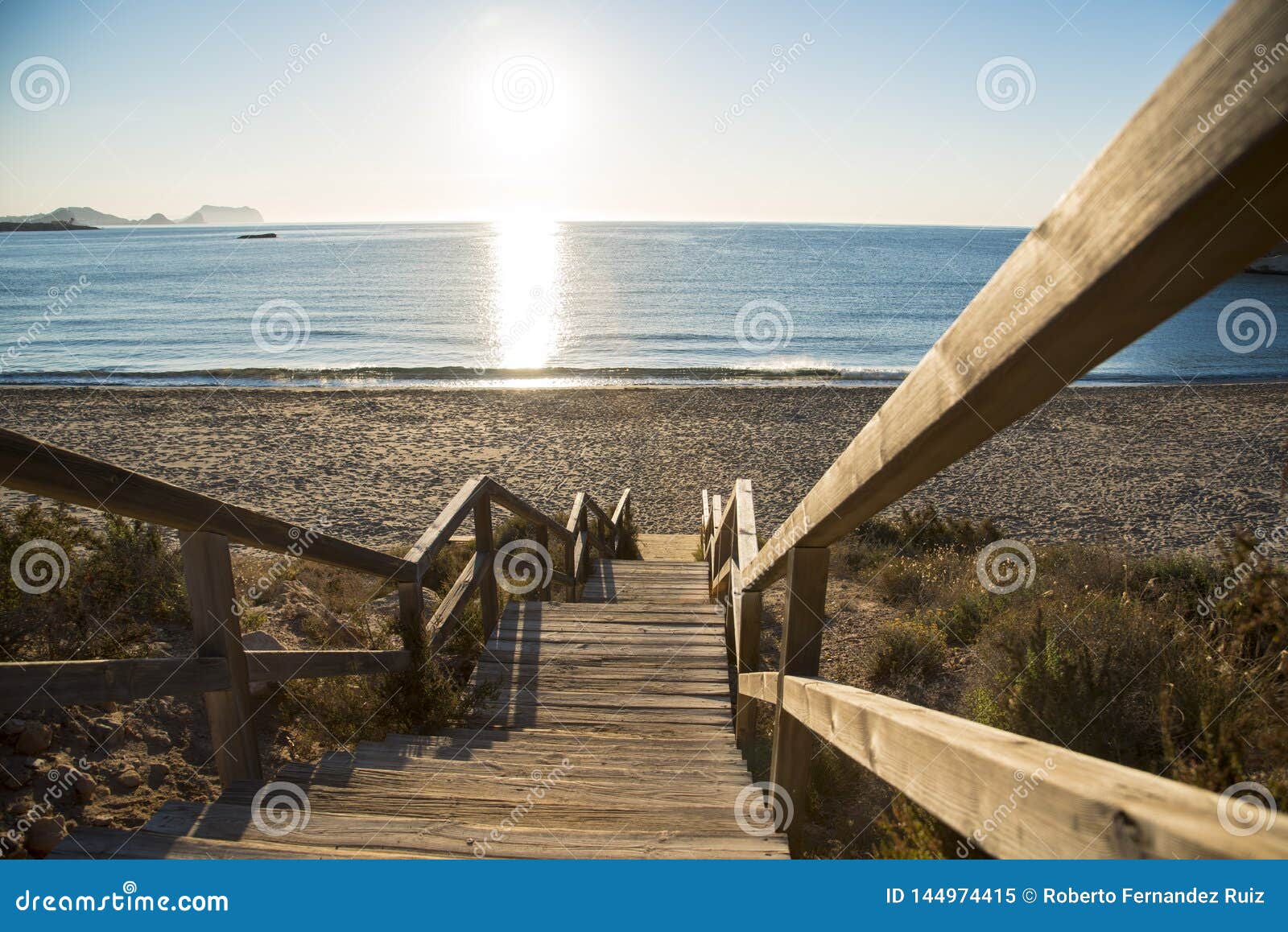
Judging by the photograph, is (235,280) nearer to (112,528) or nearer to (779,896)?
(112,528)

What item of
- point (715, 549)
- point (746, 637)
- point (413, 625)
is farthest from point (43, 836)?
point (715, 549)

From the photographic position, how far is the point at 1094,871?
0.90m

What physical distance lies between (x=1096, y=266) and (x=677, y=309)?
157 ft

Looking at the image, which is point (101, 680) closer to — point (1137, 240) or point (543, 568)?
point (1137, 240)

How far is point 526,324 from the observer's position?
44250mm

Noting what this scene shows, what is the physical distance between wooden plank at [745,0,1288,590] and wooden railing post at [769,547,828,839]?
118 centimetres

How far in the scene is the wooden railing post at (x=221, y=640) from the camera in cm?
235

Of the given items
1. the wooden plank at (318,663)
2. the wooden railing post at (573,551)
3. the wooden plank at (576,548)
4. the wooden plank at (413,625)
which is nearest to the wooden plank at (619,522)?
the wooden plank at (576,548)

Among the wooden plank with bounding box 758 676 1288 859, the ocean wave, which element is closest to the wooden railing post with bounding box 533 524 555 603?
the wooden plank with bounding box 758 676 1288 859

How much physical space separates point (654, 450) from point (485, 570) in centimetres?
1258

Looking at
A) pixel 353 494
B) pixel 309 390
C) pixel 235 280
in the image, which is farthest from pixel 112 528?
pixel 235 280

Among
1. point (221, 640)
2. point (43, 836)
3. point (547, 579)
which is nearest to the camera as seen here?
point (221, 640)

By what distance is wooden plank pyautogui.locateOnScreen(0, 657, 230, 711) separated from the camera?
72.2 inches

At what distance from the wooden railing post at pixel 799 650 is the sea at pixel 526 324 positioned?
15.3 feet
